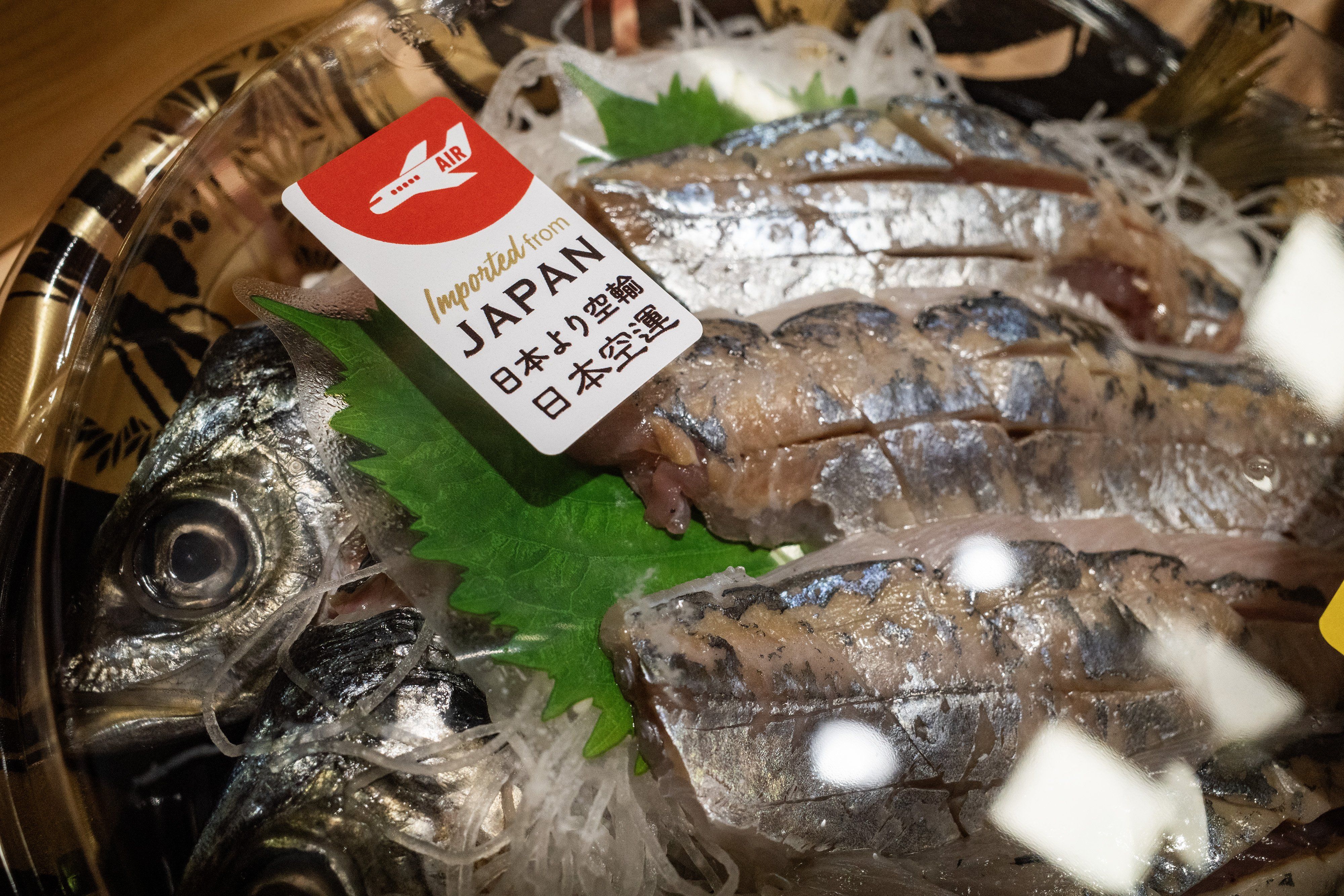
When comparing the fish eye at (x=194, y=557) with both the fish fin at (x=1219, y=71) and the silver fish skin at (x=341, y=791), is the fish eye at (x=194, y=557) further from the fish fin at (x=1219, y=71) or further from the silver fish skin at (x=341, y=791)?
the fish fin at (x=1219, y=71)

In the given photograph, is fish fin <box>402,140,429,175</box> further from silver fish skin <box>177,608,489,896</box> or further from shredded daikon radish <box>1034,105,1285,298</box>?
shredded daikon radish <box>1034,105,1285,298</box>

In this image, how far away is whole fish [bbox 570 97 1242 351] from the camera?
1.75m

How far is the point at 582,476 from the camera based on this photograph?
1.50 metres

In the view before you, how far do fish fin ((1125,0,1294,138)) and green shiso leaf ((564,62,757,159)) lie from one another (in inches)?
59.7

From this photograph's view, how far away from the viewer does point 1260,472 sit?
1.86 metres

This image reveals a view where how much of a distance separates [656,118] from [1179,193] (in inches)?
71.8

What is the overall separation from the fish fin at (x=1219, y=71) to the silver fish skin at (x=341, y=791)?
2.78m

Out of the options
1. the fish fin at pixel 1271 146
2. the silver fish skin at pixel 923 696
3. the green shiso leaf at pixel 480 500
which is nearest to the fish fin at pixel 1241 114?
the fish fin at pixel 1271 146

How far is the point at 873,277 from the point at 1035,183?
1.91ft

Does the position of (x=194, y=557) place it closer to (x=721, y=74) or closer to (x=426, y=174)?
(x=426, y=174)

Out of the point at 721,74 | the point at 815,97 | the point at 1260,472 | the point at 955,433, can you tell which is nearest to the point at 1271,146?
the point at 1260,472

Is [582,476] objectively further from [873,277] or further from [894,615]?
[873,277]

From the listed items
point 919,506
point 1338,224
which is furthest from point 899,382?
point 1338,224

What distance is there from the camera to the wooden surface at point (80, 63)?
199cm
